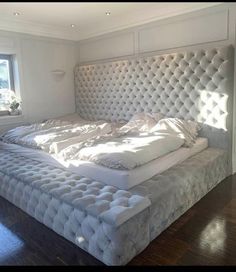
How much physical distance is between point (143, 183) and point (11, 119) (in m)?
2.98

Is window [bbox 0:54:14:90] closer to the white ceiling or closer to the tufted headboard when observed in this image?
the white ceiling

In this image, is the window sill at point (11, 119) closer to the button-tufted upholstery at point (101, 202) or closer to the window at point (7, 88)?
the window at point (7, 88)

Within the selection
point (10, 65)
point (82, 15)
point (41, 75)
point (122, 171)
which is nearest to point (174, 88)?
point (82, 15)

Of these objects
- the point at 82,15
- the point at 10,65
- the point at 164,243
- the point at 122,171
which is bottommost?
the point at 164,243

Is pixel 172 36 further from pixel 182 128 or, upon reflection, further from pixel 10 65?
pixel 10 65

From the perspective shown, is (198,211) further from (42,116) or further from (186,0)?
(42,116)

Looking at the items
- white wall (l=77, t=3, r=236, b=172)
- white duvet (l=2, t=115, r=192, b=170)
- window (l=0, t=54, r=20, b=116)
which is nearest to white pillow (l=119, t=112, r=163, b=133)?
white duvet (l=2, t=115, r=192, b=170)

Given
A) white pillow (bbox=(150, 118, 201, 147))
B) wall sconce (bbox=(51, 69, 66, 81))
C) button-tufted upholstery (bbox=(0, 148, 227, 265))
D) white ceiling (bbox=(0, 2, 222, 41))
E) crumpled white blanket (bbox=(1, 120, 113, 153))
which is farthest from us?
wall sconce (bbox=(51, 69, 66, 81))

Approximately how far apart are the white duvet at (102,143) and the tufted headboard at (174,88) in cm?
52

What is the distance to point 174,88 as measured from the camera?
3789 millimetres

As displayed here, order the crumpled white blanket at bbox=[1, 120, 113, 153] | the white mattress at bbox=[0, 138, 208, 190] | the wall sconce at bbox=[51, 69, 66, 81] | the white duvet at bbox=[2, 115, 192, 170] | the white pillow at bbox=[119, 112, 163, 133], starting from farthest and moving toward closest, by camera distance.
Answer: the wall sconce at bbox=[51, 69, 66, 81] < the white pillow at bbox=[119, 112, 163, 133] < the crumpled white blanket at bbox=[1, 120, 113, 153] < the white duvet at bbox=[2, 115, 192, 170] < the white mattress at bbox=[0, 138, 208, 190]

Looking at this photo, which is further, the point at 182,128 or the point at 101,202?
the point at 182,128

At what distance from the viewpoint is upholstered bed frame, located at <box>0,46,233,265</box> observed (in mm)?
1949

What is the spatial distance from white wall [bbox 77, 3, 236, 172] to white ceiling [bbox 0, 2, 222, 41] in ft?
0.32
